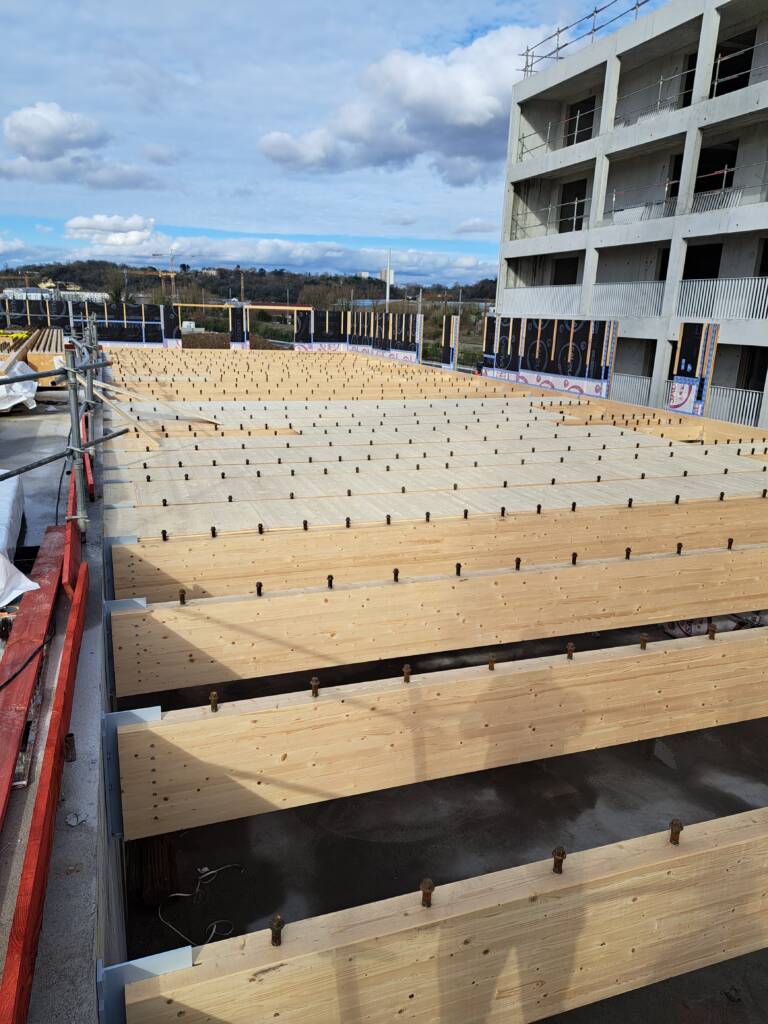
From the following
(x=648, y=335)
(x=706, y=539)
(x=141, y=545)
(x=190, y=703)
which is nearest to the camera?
(x=141, y=545)

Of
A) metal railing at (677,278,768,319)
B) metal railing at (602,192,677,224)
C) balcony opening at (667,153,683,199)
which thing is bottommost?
metal railing at (677,278,768,319)

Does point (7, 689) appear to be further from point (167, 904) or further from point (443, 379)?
point (443, 379)

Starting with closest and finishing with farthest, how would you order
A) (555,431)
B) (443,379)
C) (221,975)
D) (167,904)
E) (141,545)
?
(221,975)
(167,904)
(141,545)
(555,431)
(443,379)

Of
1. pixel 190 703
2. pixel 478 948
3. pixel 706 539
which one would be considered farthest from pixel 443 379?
pixel 478 948

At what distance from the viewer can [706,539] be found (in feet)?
25.6

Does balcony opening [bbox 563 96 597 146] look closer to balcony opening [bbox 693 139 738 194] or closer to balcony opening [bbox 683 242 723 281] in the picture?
balcony opening [bbox 693 139 738 194]

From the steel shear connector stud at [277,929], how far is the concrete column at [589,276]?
2647 centimetres

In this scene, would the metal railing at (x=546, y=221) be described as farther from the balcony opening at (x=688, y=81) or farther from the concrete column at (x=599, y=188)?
the balcony opening at (x=688, y=81)

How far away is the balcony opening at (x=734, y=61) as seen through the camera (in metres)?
21.5

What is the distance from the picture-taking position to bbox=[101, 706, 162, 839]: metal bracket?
4.05 m

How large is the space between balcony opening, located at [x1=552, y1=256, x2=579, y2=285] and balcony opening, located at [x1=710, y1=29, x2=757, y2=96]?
820 cm

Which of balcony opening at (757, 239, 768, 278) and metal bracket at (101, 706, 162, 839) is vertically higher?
balcony opening at (757, 239, 768, 278)

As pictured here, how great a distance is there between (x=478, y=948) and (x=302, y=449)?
8.10 meters

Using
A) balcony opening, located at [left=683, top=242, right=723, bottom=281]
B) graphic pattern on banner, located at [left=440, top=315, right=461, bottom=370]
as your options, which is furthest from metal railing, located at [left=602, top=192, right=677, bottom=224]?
graphic pattern on banner, located at [left=440, top=315, right=461, bottom=370]
